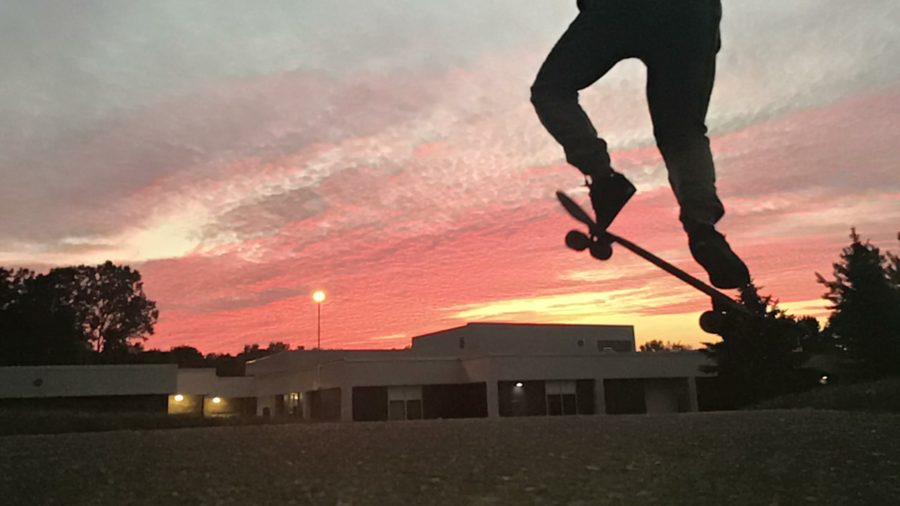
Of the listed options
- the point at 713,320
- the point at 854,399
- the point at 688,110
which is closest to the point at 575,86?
the point at 688,110

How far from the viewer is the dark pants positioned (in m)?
3.21

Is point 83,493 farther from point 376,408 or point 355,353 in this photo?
point 355,353

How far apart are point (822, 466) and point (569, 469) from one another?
4799 mm

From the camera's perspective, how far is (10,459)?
15562 mm

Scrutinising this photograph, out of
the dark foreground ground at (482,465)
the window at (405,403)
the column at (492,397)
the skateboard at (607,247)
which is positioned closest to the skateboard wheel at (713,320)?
the skateboard at (607,247)

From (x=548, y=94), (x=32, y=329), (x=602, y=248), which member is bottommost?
(x=602, y=248)

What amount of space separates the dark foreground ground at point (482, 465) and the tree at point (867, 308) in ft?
45.8

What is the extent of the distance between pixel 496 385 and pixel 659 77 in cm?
3769

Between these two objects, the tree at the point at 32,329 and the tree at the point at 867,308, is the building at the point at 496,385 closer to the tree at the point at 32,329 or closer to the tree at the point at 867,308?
the tree at the point at 867,308

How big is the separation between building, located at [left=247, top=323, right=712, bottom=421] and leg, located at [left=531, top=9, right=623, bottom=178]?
36.9m

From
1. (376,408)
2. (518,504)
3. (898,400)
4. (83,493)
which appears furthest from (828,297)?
(83,493)

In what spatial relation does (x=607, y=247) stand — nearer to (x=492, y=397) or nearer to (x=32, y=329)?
(x=492, y=397)

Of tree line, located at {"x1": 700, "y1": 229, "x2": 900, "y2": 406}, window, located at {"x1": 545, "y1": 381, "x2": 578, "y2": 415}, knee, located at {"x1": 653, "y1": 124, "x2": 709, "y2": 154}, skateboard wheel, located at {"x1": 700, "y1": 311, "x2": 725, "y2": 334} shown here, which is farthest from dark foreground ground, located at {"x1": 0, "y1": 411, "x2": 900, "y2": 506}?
window, located at {"x1": 545, "y1": 381, "x2": 578, "y2": 415}

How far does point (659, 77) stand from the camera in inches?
129
